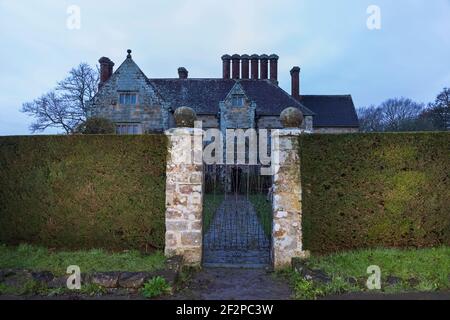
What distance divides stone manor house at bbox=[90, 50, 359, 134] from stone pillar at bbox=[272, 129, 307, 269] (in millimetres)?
18791

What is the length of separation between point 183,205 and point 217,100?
22372 mm

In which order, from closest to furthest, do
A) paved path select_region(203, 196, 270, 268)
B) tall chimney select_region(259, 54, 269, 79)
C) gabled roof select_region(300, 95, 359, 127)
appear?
paved path select_region(203, 196, 270, 268), gabled roof select_region(300, 95, 359, 127), tall chimney select_region(259, 54, 269, 79)

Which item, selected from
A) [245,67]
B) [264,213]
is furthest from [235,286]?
[245,67]

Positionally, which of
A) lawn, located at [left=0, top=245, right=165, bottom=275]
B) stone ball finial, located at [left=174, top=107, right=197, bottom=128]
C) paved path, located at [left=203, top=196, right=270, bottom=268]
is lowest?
paved path, located at [left=203, top=196, right=270, bottom=268]

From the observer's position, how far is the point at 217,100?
1091 inches

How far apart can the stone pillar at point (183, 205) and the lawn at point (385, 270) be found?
1.82m

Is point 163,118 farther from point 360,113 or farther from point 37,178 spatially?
point 360,113

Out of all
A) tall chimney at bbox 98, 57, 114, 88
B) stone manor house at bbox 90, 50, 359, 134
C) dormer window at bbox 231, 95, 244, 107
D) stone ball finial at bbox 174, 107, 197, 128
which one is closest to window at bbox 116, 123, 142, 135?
stone manor house at bbox 90, 50, 359, 134

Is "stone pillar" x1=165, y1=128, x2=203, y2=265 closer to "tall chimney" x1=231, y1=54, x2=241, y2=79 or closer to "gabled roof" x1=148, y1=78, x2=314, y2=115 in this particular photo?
"gabled roof" x1=148, y1=78, x2=314, y2=115

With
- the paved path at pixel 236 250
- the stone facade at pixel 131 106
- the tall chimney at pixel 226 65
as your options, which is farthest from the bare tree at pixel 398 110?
the paved path at pixel 236 250

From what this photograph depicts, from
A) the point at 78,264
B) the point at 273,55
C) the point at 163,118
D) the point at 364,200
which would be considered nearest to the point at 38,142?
the point at 78,264

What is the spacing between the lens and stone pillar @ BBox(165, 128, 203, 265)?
609 cm

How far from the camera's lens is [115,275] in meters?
4.89

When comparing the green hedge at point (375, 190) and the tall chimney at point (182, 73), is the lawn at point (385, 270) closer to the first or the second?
the green hedge at point (375, 190)
